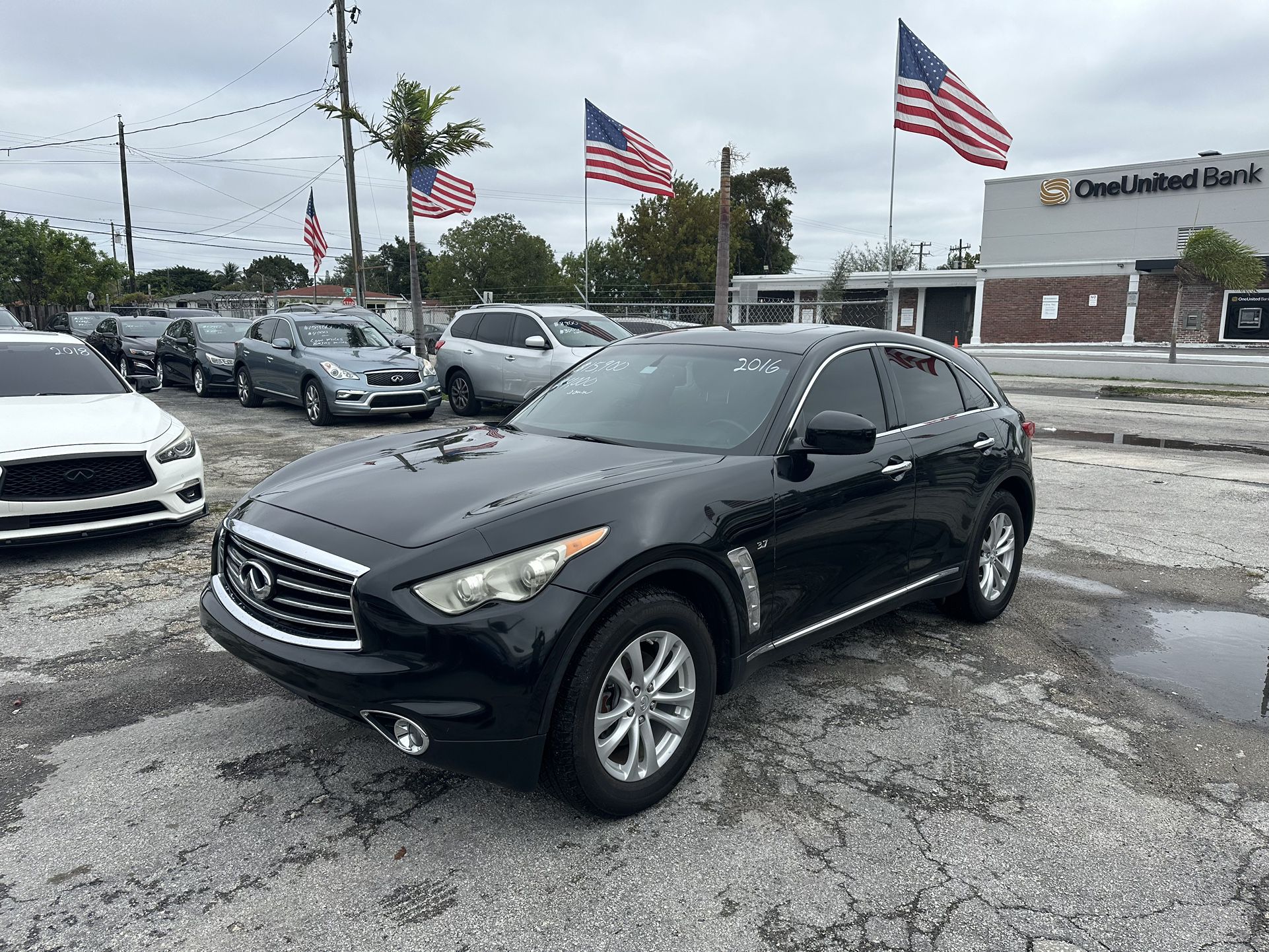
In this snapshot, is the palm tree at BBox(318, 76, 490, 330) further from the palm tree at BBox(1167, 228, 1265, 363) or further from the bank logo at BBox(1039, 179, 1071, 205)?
the bank logo at BBox(1039, 179, 1071, 205)

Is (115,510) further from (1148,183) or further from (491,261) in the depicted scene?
(491,261)

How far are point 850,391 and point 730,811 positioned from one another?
6.56ft

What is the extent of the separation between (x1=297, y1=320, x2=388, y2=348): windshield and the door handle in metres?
→ 11.3

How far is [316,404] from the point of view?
525 inches

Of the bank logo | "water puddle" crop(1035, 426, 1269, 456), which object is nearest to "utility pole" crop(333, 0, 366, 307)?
"water puddle" crop(1035, 426, 1269, 456)

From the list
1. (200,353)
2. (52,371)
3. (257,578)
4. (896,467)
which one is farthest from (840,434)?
(200,353)

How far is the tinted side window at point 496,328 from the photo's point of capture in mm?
14266

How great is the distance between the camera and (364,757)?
3484 millimetres

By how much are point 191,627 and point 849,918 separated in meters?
3.75

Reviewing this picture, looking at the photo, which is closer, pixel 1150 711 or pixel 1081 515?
pixel 1150 711

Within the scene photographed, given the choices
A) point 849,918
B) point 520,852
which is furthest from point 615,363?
point 849,918

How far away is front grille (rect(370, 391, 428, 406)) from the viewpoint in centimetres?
1300

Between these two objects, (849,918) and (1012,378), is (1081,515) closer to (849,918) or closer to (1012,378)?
(849,918)

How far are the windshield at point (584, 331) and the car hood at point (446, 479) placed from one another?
9696 millimetres
